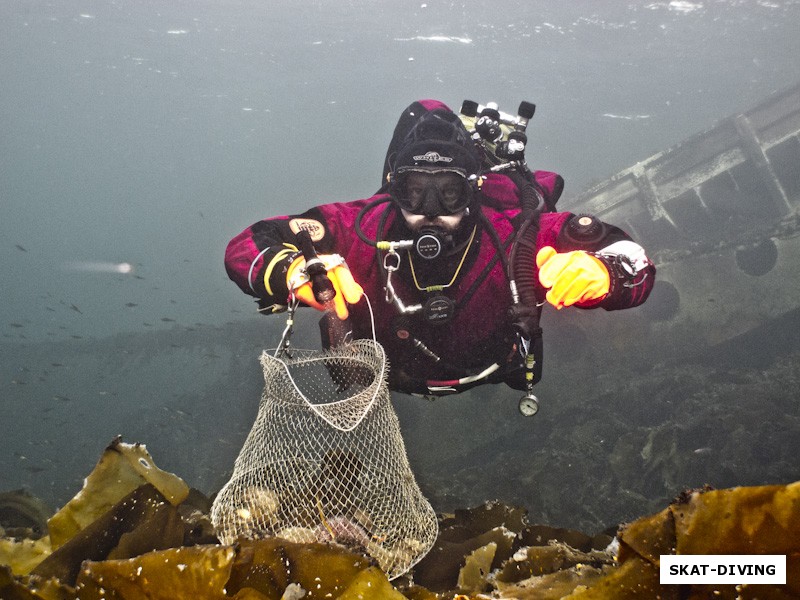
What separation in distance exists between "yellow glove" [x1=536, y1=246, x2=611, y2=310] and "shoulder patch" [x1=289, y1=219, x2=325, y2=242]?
1.90 metres

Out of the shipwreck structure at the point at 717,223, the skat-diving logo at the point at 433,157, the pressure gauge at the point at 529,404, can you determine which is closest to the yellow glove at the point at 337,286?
the skat-diving logo at the point at 433,157

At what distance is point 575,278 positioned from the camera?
314 cm

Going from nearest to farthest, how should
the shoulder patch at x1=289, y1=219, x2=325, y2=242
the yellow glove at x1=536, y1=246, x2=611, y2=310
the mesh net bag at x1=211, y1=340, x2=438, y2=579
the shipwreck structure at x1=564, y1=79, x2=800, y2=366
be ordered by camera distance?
the mesh net bag at x1=211, y1=340, x2=438, y2=579 → the yellow glove at x1=536, y1=246, x2=611, y2=310 → the shoulder patch at x1=289, y1=219, x2=325, y2=242 → the shipwreck structure at x1=564, y1=79, x2=800, y2=366

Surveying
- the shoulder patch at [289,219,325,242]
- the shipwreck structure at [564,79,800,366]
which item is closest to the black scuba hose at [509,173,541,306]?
the shoulder patch at [289,219,325,242]

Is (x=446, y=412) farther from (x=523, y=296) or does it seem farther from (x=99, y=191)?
(x=99, y=191)

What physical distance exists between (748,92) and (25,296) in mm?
188569

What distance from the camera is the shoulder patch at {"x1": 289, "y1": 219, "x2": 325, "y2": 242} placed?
3900 mm

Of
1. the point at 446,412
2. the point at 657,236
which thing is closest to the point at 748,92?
the point at 657,236

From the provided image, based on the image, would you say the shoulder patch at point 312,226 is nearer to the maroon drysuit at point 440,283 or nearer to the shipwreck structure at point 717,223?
the maroon drysuit at point 440,283

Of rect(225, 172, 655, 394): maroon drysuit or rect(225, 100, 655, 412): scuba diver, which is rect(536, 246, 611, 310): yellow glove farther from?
rect(225, 172, 655, 394): maroon drysuit

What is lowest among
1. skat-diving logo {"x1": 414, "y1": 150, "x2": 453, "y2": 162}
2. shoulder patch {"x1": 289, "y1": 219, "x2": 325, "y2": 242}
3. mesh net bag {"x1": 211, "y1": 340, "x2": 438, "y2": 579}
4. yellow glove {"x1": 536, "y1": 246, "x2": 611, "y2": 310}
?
mesh net bag {"x1": 211, "y1": 340, "x2": 438, "y2": 579}

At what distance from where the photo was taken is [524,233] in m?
3.65

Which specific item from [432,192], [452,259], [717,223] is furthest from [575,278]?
[717,223]

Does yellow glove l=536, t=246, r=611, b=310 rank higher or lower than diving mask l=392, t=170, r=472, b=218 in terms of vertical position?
lower
